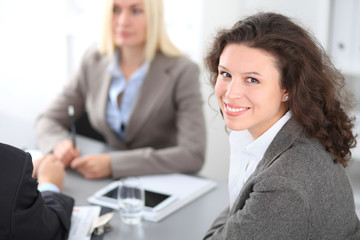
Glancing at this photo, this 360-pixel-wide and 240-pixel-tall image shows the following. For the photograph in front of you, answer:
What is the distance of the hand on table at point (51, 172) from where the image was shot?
5.58ft

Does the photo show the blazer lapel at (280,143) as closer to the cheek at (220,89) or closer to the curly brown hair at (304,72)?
the curly brown hair at (304,72)

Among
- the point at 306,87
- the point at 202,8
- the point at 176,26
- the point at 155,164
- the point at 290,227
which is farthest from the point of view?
the point at 176,26

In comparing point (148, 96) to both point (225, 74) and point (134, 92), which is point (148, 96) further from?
point (225, 74)

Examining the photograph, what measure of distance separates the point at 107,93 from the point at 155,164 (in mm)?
629

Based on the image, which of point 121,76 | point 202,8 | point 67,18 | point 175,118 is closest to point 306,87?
point 175,118

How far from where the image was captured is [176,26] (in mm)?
3426

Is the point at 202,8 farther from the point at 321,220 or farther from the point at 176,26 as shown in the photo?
the point at 321,220

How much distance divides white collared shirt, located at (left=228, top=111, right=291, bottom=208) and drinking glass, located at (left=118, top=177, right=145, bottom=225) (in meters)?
0.29

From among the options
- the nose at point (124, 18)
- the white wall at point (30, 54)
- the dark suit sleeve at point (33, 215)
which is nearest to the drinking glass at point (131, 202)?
the dark suit sleeve at point (33, 215)

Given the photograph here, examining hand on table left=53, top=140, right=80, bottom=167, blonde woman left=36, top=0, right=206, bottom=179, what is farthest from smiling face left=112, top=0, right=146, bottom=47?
hand on table left=53, top=140, right=80, bottom=167

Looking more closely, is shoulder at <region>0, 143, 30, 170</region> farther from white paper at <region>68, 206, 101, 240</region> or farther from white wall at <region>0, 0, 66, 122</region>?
white wall at <region>0, 0, 66, 122</region>

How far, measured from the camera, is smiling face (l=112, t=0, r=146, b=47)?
226 cm

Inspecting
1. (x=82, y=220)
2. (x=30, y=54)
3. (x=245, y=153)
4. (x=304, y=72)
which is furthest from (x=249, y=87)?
(x=30, y=54)

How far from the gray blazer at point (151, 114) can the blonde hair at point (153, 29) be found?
42 mm
